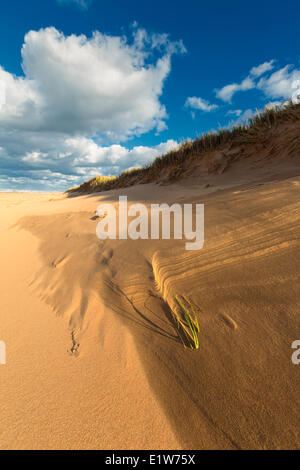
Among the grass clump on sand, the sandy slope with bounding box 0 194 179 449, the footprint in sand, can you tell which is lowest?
the sandy slope with bounding box 0 194 179 449

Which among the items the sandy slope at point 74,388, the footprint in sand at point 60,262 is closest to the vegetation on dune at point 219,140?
the footprint in sand at point 60,262

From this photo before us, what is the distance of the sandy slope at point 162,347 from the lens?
70 centimetres

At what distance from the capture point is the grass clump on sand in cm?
97

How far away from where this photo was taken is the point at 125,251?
179 cm

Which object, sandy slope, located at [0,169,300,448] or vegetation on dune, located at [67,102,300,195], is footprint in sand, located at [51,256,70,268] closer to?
sandy slope, located at [0,169,300,448]

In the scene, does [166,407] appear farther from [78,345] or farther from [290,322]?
[290,322]

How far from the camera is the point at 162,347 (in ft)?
3.21

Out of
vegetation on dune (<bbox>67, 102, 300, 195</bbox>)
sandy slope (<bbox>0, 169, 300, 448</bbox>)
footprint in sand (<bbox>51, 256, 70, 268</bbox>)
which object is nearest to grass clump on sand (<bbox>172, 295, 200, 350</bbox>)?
sandy slope (<bbox>0, 169, 300, 448</bbox>)

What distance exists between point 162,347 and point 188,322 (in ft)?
0.60

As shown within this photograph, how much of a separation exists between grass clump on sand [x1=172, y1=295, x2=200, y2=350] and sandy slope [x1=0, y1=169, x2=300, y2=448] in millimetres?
38

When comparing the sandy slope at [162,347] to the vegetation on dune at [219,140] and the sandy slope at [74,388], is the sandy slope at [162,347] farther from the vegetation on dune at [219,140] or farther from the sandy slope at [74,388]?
the vegetation on dune at [219,140]

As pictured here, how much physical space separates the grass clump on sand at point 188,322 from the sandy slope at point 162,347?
0.04m

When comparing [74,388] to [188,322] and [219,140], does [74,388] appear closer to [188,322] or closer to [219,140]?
[188,322]
